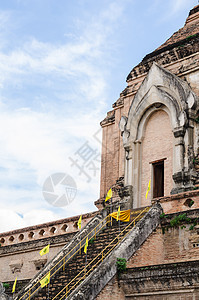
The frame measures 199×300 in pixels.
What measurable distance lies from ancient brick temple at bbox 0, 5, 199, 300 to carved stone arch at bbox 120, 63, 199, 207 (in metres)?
0.04

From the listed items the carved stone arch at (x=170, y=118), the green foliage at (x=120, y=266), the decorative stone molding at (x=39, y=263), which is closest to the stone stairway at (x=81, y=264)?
the green foliage at (x=120, y=266)

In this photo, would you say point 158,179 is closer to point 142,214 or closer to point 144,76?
point 142,214

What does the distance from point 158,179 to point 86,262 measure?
5.45 metres

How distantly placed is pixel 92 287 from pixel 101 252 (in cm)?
200

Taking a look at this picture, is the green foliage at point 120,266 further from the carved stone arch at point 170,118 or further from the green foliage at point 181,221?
the carved stone arch at point 170,118

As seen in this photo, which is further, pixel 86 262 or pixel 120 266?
pixel 86 262

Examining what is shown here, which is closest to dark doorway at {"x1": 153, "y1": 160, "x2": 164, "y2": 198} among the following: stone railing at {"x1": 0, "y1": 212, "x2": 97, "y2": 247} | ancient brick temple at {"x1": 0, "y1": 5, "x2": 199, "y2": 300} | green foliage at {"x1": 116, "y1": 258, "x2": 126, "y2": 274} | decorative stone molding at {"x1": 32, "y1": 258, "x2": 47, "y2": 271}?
ancient brick temple at {"x1": 0, "y1": 5, "x2": 199, "y2": 300}

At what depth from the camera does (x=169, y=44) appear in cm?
2048

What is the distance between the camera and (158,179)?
18.3 meters

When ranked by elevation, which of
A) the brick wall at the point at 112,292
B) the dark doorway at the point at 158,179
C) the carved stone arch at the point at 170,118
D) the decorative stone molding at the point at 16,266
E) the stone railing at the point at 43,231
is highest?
the carved stone arch at the point at 170,118

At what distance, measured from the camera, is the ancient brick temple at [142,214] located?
12172 millimetres

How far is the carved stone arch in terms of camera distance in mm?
16984

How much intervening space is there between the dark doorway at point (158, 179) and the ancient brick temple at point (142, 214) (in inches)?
1.5

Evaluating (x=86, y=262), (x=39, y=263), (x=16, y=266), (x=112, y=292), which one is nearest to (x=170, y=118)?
(x=86, y=262)
